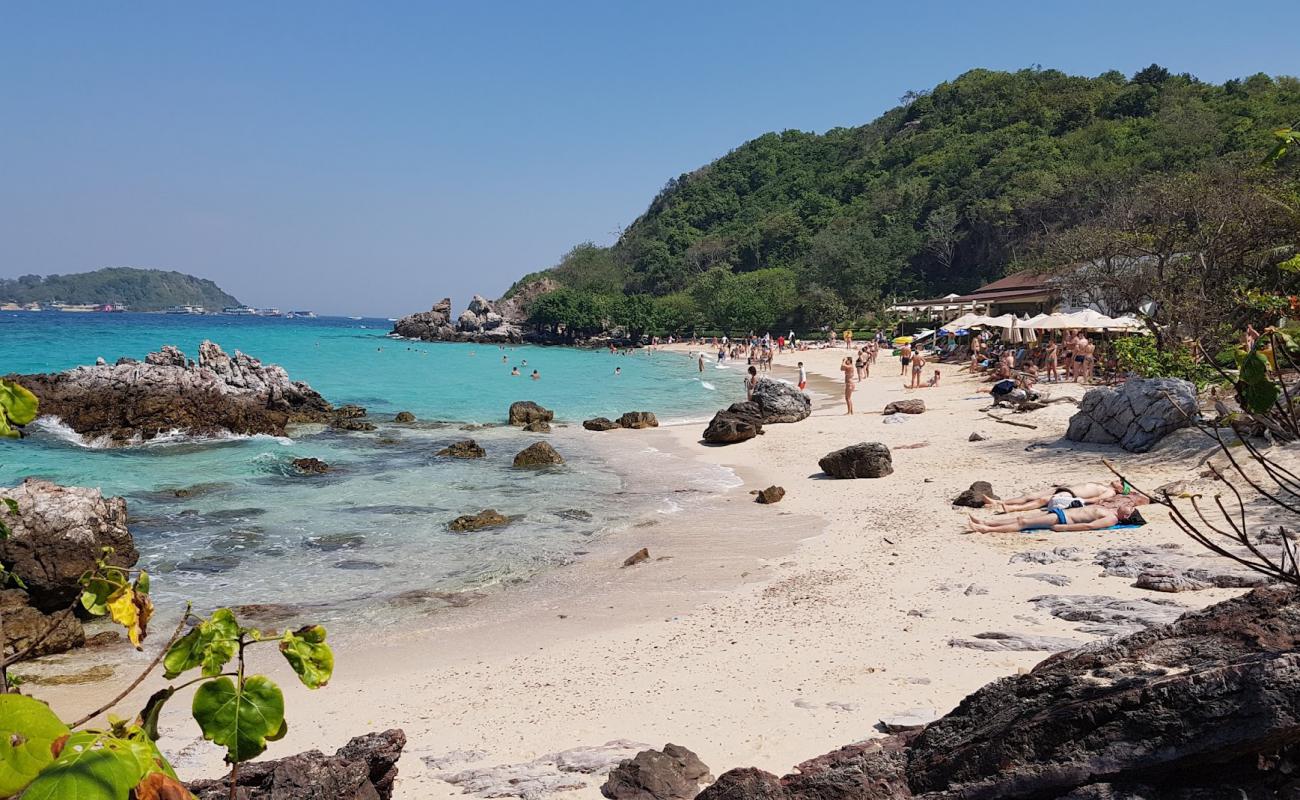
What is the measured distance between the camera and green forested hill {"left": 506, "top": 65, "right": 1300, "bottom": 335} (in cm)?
6538

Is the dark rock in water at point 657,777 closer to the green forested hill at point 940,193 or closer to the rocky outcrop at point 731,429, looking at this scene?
the rocky outcrop at point 731,429

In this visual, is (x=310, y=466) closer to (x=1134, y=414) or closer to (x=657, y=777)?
(x=657, y=777)

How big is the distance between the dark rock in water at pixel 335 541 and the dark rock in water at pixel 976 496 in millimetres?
8756

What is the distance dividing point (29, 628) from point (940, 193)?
8631 centimetres

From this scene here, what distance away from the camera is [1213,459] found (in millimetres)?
11617

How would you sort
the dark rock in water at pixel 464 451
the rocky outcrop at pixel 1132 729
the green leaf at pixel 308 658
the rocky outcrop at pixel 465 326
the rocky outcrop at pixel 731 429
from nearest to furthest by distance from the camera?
the green leaf at pixel 308 658 < the rocky outcrop at pixel 1132 729 < the dark rock in water at pixel 464 451 < the rocky outcrop at pixel 731 429 < the rocky outcrop at pixel 465 326

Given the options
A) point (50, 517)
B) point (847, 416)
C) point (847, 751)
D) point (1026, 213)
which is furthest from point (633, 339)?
point (847, 751)

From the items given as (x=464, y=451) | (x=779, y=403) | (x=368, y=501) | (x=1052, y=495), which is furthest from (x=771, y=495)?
(x=779, y=403)

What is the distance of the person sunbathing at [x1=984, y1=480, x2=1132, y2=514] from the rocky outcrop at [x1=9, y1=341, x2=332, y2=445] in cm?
1999

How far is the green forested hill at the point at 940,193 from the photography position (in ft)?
214

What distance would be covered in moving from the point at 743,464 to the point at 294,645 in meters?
16.5

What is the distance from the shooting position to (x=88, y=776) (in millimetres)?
1073

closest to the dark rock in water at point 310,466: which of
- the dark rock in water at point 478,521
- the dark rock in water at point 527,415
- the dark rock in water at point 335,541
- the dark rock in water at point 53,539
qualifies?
the dark rock in water at point 335,541

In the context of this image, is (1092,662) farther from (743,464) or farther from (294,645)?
(743,464)
